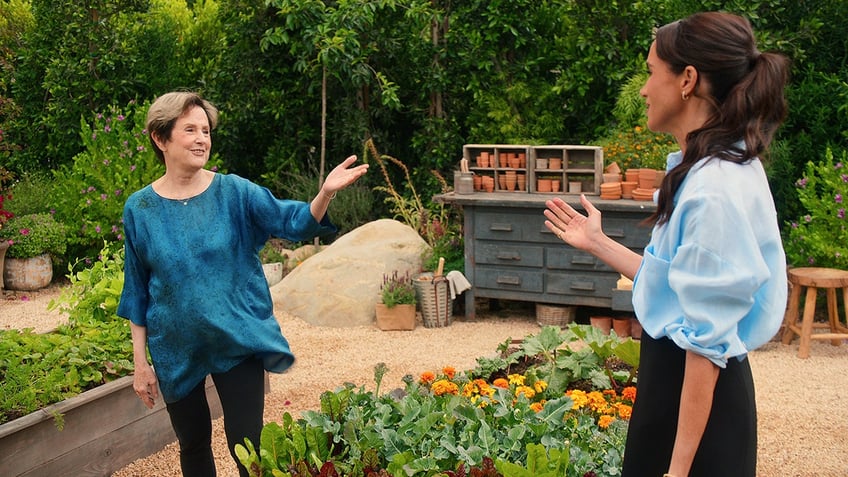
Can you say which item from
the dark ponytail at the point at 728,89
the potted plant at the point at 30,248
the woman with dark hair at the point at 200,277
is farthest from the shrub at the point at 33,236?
the dark ponytail at the point at 728,89

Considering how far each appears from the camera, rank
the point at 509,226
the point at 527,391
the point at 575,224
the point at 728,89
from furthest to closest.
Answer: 1. the point at 509,226
2. the point at 527,391
3. the point at 575,224
4. the point at 728,89

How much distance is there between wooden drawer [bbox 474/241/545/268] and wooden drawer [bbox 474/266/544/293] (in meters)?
0.06

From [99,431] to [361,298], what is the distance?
3.38 m

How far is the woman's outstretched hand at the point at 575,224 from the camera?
2195mm

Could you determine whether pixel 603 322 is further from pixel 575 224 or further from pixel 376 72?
pixel 575 224

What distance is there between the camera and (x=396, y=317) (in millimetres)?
6855

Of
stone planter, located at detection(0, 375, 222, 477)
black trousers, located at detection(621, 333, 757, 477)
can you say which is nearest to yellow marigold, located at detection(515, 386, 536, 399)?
black trousers, located at detection(621, 333, 757, 477)

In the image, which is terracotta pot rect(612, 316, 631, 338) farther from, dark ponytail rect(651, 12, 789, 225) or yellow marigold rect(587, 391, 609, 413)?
dark ponytail rect(651, 12, 789, 225)

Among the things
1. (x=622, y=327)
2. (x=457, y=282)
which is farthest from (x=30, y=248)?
(x=622, y=327)

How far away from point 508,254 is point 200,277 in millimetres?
4226

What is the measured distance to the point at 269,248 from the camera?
8.34 m

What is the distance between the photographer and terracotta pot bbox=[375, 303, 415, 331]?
6844 millimetres

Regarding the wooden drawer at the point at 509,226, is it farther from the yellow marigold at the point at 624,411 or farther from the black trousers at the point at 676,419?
the black trousers at the point at 676,419

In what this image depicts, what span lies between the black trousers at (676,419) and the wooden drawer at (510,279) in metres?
4.89
